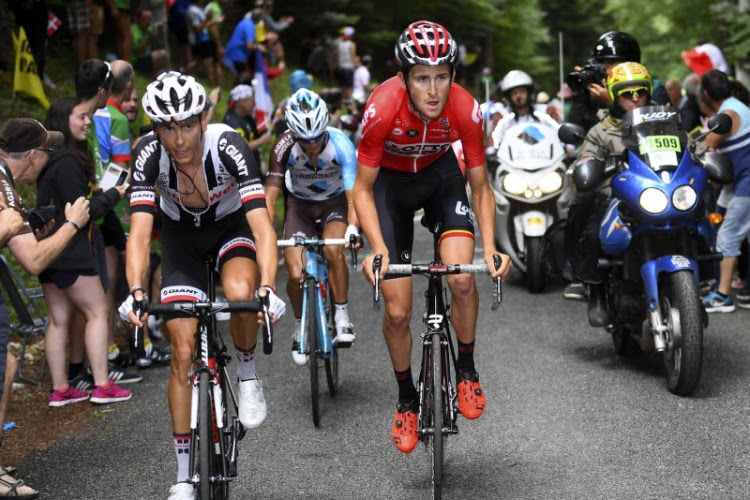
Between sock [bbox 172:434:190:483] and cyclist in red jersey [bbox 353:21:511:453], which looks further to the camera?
cyclist in red jersey [bbox 353:21:511:453]

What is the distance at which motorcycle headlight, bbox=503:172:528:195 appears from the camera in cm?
1224

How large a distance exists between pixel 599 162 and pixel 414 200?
223 centimetres

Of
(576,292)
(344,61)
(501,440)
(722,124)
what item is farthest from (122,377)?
(344,61)

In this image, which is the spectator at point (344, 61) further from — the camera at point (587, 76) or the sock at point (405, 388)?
the sock at point (405, 388)

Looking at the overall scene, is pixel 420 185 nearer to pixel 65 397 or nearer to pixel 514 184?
pixel 65 397

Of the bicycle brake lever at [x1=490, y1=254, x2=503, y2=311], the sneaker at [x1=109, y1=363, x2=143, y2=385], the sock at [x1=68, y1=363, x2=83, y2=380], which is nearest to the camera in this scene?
the bicycle brake lever at [x1=490, y1=254, x2=503, y2=311]

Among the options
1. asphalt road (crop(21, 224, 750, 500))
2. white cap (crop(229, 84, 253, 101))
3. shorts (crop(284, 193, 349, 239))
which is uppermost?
white cap (crop(229, 84, 253, 101))

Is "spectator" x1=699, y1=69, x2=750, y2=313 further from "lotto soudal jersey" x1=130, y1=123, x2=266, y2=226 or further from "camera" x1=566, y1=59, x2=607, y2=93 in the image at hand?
"lotto soudal jersey" x1=130, y1=123, x2=266, y2=226

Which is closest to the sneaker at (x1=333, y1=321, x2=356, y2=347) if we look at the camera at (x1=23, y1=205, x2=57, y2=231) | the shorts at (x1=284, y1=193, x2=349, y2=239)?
the shorts at (x1=284, y1=193, x2=349, y2=239)

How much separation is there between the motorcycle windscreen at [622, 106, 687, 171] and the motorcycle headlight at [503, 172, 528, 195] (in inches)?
165

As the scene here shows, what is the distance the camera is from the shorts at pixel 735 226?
1055 cm

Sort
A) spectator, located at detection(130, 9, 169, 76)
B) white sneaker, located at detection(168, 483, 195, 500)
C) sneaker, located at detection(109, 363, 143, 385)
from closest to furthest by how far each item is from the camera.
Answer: white sneaker, located at detection(168, 483, 195, 500) → sneaker, located at detection(109, 363, 143, 385) → spectator, located at detection(130, 9, 169, 76)

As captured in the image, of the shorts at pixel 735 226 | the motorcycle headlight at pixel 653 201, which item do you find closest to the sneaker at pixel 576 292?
the motorcycle headlight at pixel 653 201

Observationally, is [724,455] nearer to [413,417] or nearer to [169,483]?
[413,417]
